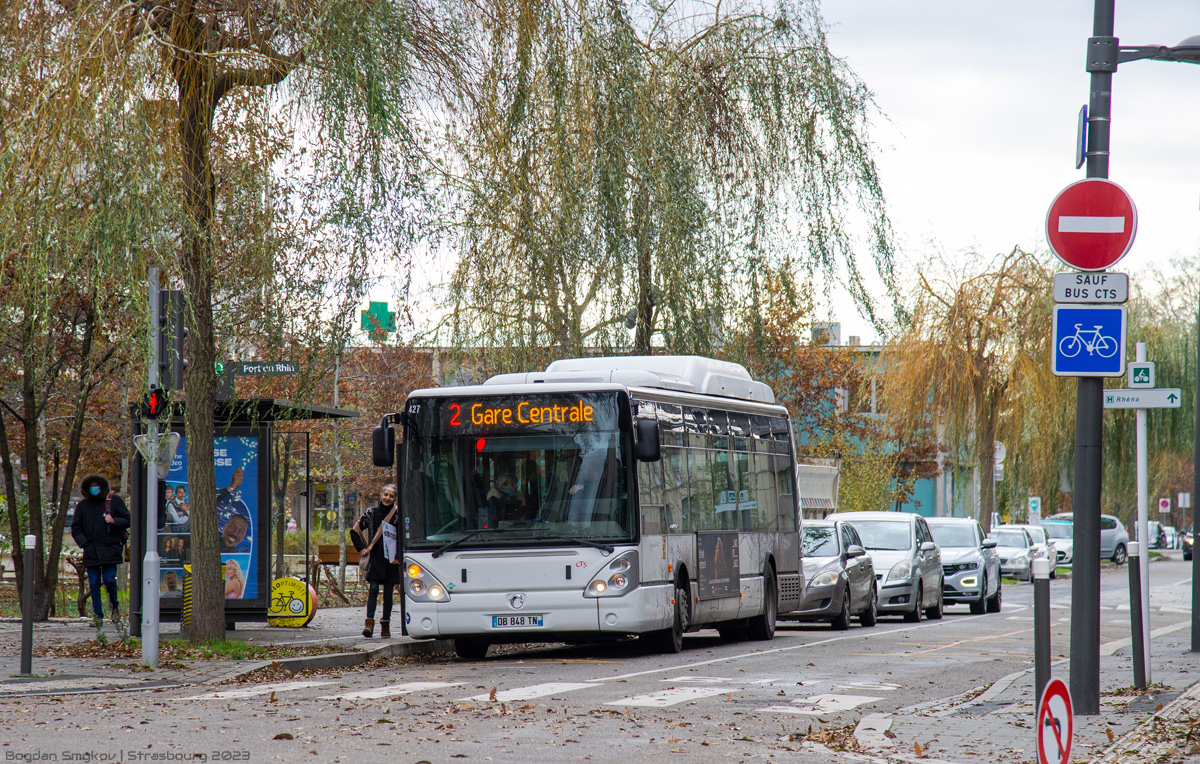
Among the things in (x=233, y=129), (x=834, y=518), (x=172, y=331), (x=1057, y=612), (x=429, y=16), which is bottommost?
(x=1057, y=612)

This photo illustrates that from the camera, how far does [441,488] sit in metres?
15.5

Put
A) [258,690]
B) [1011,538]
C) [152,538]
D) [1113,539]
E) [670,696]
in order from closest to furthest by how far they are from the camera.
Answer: [670,696], [258,690], [152,538], [1011,538], [1113,539]

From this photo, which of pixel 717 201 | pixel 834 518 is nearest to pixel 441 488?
pixel 717 201

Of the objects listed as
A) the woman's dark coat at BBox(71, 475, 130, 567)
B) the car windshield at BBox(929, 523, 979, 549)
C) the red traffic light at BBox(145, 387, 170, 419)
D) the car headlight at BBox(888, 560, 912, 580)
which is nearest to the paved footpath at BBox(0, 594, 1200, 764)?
the woman's dark coat at BBox(71, 475, 130, 567)

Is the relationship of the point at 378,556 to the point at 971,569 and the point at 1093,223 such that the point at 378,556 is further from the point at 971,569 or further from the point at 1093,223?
the point at 971,569

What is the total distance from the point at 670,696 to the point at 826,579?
10.2 metres

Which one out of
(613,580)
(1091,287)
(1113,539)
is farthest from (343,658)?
(1113,539)

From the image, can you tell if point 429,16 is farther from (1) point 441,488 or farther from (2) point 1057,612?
(2) point 1057,612

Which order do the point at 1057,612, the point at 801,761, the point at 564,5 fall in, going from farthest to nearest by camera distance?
the point at 1057,612 < the point at 564,5 < the point at 801,761

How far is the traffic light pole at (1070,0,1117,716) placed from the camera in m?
9.45

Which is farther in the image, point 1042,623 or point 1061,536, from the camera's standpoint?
point 1061,536

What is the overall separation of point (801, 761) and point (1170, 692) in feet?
14.5

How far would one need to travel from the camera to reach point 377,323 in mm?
19344

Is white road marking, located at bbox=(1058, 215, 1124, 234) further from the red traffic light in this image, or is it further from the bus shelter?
the bus shelter
